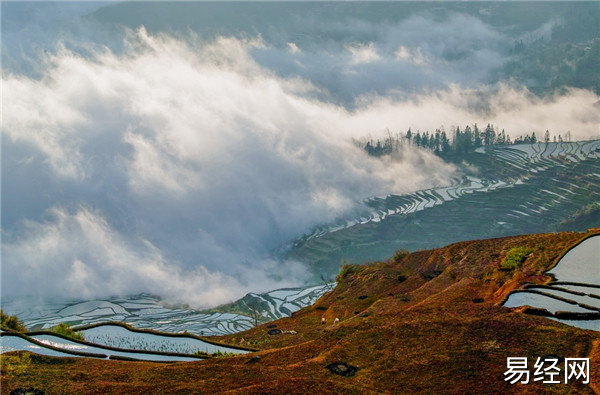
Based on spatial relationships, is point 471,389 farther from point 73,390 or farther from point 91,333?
point 91,333

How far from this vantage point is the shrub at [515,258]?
8644 centimetres

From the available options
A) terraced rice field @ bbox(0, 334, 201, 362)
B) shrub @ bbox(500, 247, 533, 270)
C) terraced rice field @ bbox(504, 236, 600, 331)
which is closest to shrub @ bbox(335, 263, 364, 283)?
shrub @ bbox(500, 247, 533, 270)

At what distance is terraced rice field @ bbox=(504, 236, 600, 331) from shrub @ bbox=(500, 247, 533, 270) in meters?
6.81

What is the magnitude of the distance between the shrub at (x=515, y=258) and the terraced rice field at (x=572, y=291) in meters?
6.81

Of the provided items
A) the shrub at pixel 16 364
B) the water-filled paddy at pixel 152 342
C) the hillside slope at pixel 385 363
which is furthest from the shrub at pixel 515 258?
the shrub at pixel 16 364

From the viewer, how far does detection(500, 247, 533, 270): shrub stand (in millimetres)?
86438

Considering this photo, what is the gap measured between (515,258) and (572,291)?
20.6m

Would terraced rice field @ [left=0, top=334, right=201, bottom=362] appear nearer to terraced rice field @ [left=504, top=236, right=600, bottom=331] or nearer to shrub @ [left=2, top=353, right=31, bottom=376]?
shrub @ [left=2, top=353, right=31, bottom=376]

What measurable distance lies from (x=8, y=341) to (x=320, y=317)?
6791 centimetres

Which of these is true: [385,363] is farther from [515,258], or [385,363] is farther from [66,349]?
[515,258]

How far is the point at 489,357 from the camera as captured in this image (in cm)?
5078

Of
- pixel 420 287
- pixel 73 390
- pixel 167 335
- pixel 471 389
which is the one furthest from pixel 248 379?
pixel 420 287

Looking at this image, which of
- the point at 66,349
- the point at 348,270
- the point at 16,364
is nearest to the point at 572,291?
the point at 66,349

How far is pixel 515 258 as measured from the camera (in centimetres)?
8869
